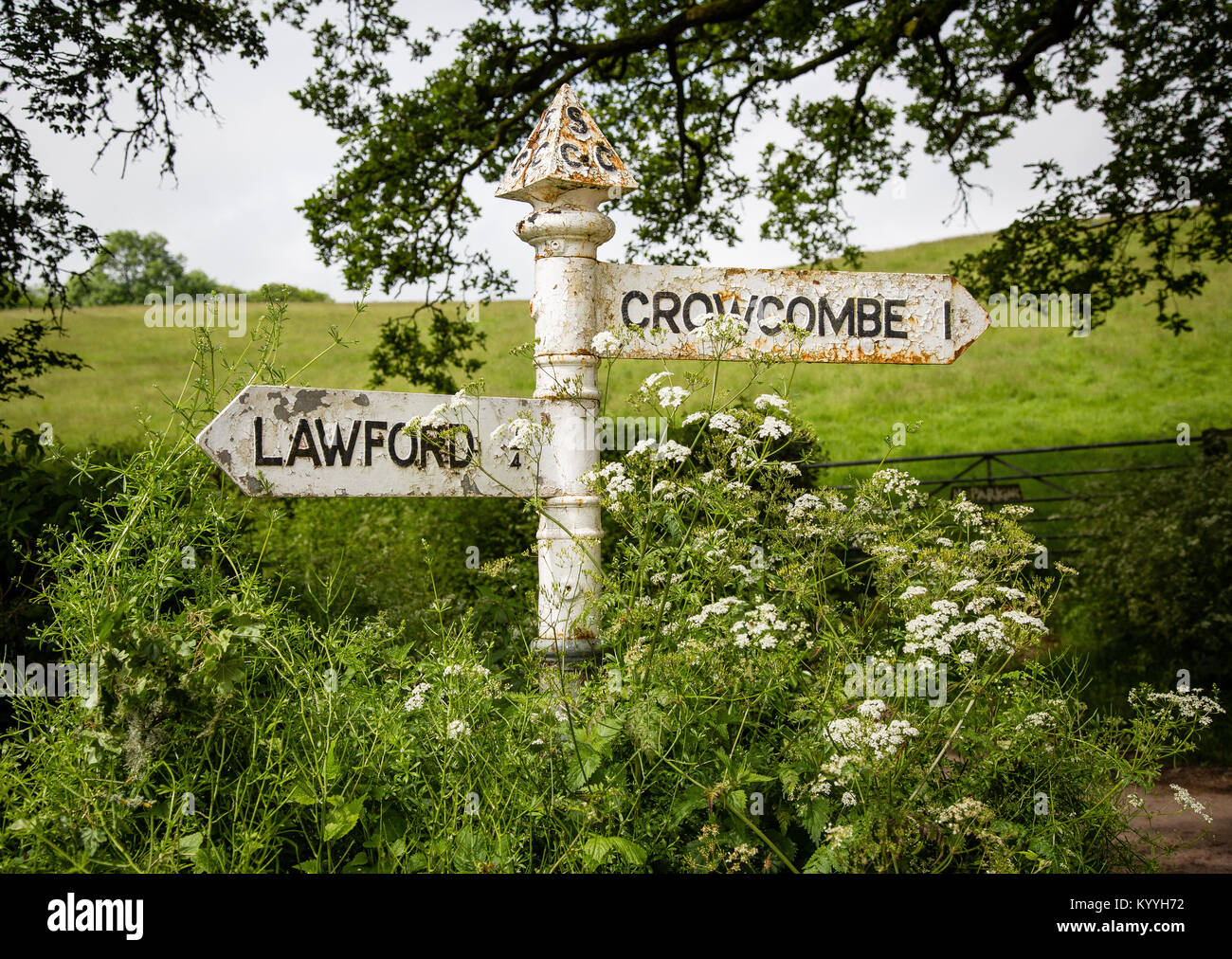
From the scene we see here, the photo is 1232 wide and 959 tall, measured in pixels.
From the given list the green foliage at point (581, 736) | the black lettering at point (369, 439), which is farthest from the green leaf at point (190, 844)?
the black lettering at point (369, 439)

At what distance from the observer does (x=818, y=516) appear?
3.04 m

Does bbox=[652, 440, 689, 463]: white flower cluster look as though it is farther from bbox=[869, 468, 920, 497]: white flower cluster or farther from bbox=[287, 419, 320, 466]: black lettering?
bbox=[287, 419, 320, 466]: black lettering

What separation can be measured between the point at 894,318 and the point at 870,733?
176cm

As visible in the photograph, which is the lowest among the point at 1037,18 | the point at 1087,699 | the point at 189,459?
the point at 1087,699

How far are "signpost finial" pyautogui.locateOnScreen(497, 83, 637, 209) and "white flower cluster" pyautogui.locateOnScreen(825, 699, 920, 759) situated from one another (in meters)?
1.88

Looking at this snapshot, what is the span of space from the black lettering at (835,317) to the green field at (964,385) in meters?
13.5

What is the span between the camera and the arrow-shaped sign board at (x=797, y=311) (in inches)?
127

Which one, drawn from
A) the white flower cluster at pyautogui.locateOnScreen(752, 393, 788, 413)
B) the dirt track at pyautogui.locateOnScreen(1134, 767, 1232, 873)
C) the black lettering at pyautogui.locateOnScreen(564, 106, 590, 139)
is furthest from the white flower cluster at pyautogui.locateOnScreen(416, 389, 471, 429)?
the dirt track at pyautogui.locateOnScreen(1134, 767, 1232, 873)

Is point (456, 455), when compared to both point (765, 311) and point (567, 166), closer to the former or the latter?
point (567, 166)

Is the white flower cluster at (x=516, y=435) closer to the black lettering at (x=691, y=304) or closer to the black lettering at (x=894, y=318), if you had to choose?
the black lettering at (x=691, y=304)

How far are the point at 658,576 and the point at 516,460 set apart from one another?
74 centimetres

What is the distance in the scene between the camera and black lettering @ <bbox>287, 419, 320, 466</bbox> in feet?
9.07
